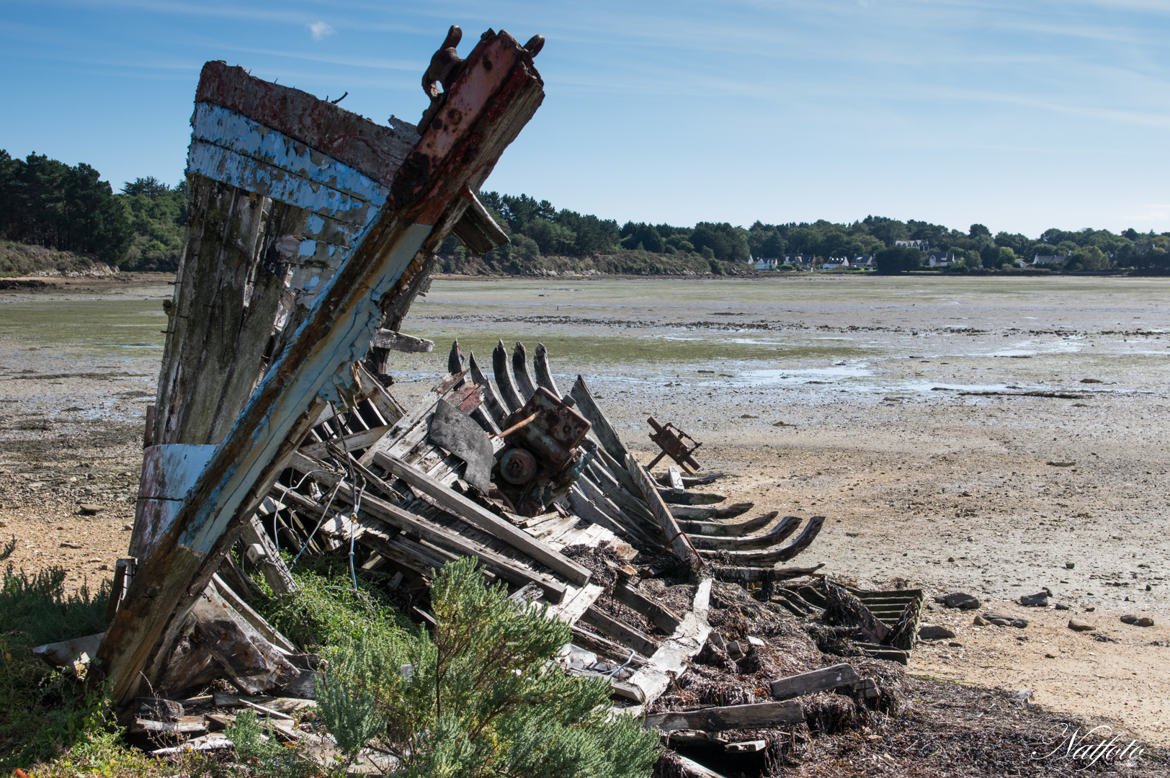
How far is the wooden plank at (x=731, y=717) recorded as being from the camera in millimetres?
4770

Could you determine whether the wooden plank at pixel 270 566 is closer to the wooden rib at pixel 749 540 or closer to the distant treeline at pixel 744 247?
the wooden rib at pixel 749 540

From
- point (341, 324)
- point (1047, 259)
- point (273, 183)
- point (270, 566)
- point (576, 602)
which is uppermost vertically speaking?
point (1047, 259)

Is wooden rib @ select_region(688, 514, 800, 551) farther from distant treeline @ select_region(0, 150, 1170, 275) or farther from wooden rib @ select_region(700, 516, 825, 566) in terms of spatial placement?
distant treeline @ select_region(0, 150, 1170, 275)

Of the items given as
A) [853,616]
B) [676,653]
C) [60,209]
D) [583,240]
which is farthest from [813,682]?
[583,240]

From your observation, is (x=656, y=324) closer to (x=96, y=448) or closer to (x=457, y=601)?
(x=96, y=448)

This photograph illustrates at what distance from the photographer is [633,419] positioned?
16312 mm

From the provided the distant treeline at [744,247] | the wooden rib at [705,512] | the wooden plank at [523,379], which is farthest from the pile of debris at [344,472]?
the distant treeline at [744,247]

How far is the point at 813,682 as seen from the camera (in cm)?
532

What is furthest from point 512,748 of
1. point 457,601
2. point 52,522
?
point 52,522

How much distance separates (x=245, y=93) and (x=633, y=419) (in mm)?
12579

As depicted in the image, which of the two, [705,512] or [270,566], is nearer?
[270,566]
